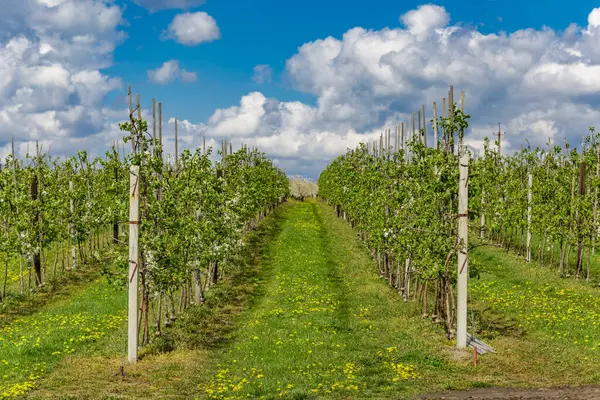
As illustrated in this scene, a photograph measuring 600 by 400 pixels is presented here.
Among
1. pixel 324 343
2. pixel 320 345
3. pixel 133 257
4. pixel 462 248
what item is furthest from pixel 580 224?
pixel 133 257

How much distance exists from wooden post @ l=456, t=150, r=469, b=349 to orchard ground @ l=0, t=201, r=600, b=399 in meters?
0.84

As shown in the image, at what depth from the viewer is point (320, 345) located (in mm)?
21844

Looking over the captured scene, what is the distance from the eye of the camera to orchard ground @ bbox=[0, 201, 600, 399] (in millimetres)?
16719

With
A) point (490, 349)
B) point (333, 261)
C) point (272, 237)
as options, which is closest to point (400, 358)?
point (490, 349)

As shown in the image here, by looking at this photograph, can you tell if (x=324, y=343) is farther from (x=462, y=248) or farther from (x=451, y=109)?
(x=451, y=109)

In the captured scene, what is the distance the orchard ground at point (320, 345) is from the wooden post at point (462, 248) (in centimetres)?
84

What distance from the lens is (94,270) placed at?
136 ft

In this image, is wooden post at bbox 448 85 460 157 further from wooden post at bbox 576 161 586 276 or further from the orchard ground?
wooden post at bbox 576 161 586 276

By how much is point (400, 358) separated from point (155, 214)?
37.3 feet

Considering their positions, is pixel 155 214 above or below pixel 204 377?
above

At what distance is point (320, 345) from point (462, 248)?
6993 millimetres

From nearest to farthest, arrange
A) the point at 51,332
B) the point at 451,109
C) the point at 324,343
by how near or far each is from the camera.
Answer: the point at 324,343, the point at 451,109, the point at 51,332

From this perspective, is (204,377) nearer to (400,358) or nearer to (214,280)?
(400,358)

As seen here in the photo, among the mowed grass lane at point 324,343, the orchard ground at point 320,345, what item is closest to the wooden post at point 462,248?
the orchard ground at point 320,345
